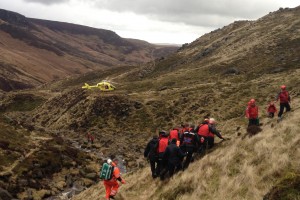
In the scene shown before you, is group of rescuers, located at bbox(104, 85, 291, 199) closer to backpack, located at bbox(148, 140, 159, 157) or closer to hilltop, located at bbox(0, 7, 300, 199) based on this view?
backpack, located at bbox(148, 140, 159, 157)

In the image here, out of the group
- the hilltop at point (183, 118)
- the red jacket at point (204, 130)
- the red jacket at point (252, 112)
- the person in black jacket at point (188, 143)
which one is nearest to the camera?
the hilltop at point (183, 118)

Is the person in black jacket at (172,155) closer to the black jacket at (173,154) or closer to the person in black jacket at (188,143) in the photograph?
the black jacket at (173,154)

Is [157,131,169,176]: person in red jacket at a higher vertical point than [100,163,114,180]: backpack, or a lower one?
higher

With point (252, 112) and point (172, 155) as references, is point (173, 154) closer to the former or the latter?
point (172, 155)

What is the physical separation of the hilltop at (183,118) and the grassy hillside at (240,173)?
0.18 feet

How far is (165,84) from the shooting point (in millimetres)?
86875

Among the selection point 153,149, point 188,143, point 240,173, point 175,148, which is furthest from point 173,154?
point 240,173

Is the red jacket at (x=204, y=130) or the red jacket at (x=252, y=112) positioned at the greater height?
the red jacket at (x=252, y=112)

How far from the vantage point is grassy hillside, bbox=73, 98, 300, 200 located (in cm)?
1488

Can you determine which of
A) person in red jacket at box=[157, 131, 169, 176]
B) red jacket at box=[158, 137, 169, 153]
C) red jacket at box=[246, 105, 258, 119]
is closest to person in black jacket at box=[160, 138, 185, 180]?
person in red jacket at box=[157, 131, 169, 176]

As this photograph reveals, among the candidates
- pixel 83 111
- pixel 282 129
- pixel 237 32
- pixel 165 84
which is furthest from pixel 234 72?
pixel 282 129

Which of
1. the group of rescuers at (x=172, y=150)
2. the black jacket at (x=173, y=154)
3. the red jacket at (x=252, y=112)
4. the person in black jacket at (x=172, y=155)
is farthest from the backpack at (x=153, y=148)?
the red jacket at (x=252, y=112)

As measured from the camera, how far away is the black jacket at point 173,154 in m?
19.9

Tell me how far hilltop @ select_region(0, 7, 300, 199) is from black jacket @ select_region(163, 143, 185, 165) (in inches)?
35.6
